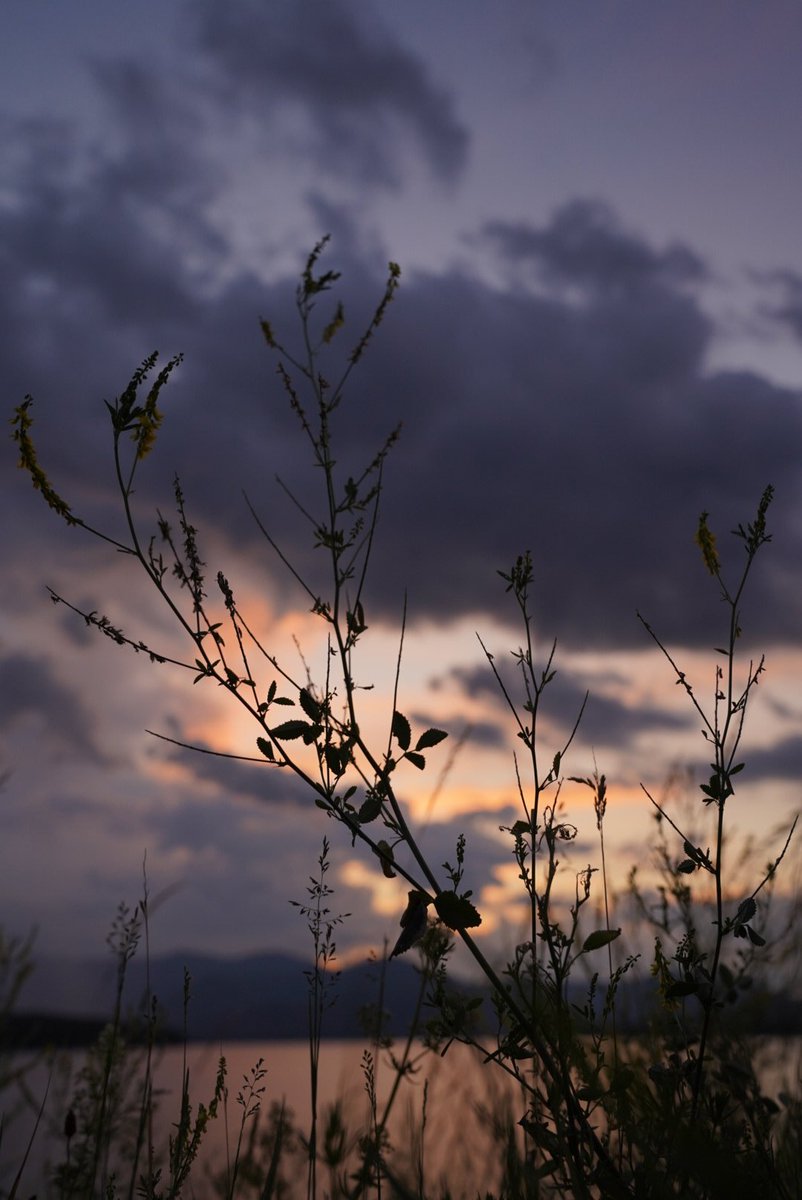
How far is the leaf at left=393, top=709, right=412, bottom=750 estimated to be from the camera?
8.27 feet

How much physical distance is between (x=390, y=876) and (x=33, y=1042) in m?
1.76

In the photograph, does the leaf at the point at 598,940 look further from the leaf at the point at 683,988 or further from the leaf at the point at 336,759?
the leaf at the point at 336,759

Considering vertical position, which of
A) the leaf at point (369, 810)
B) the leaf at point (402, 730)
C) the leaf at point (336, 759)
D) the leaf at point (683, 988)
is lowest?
the leaf at point (683, 988)

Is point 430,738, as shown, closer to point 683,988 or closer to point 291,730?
point 291,730

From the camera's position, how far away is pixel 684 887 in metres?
3.96

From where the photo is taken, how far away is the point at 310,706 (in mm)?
2514

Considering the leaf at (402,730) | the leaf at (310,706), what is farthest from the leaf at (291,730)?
the leaf at (402,730)

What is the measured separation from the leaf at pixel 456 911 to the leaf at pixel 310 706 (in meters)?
0.53

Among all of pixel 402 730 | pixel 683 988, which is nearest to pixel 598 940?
pixel 683 988

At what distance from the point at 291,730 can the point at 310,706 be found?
76 mm

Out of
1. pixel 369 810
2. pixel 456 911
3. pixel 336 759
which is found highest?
pixel 336 759

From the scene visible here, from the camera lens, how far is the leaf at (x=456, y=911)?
230 cm

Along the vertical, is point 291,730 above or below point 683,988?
above

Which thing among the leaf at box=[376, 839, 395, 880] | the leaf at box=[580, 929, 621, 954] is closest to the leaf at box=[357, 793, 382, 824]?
the leaf at box=[376, 839, 395, 880]
